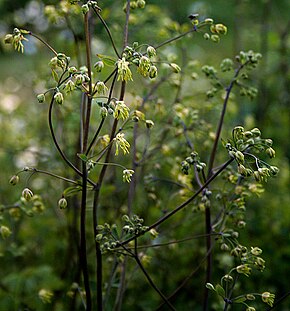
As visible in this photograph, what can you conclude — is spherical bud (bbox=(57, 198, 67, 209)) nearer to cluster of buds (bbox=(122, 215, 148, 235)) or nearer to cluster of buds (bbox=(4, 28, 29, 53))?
cluster of buds (bbox=(122, 215, 148, 235))

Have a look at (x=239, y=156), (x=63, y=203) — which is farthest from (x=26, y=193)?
(x=239, y=156)

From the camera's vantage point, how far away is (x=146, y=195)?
76.2 inches

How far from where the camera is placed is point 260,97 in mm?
2596

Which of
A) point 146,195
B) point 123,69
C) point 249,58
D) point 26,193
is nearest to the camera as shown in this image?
point 123,69

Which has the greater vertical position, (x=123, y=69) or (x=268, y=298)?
(x=123, y=69)

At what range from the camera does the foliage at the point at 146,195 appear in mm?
1326

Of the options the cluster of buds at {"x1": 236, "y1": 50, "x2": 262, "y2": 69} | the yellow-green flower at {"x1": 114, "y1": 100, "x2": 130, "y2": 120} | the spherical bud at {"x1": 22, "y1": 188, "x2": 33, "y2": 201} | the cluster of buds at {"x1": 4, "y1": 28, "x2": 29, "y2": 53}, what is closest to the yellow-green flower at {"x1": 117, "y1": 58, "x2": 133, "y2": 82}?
the yellow-green flower at {"x1": 114, "y1": 100, "x2": 130, "y2": 120}

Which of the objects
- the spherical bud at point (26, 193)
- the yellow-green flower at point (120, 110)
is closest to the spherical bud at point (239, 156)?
the yellow-green flower at point (120, 110)

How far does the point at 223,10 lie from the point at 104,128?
198cm

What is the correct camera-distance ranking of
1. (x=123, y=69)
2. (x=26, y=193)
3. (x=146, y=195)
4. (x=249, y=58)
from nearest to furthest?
(x=123, y=69), (x=26, y=193), (x=249, y=58), (x=146, y=195)

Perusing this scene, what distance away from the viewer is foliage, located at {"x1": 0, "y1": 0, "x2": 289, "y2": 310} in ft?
4.35

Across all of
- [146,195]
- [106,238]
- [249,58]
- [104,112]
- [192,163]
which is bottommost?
[146,195]

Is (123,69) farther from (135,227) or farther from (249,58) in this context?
(249,58)

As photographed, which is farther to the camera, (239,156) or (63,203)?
(63,203)
